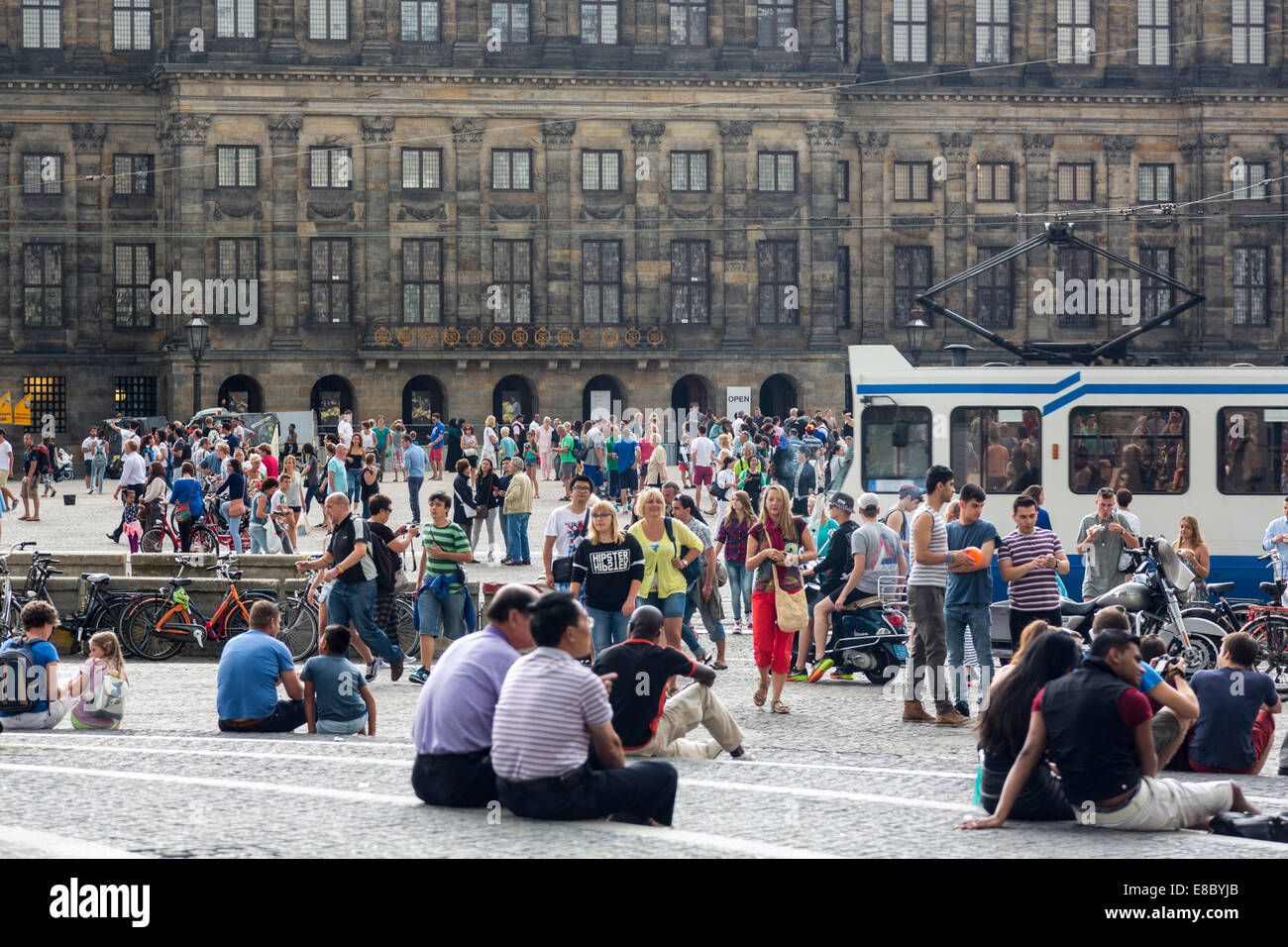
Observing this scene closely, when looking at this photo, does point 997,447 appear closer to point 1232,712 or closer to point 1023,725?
point 1232,712

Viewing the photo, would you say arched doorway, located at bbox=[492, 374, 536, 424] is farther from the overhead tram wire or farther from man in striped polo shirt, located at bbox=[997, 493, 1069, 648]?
man in striped polo shirt, located at bbox=[997, 493, 1069, 648]

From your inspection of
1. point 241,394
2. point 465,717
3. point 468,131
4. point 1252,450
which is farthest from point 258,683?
point 468,131

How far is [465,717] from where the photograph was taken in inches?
363

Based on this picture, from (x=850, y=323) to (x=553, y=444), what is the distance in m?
14.2

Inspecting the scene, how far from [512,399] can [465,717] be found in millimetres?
44573

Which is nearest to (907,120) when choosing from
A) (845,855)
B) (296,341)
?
(296,341)

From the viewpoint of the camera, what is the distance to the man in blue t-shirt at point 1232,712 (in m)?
11.0

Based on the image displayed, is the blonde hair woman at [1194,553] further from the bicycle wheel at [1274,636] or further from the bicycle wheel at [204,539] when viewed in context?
the bicycle wheel at [204,539]

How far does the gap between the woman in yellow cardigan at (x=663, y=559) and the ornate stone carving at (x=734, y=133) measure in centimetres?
3934

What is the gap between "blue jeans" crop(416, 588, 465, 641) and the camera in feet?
53.7

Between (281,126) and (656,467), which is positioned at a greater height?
(281,126)

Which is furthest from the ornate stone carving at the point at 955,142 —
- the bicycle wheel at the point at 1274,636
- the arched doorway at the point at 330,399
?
the bicycle wheel at the point at 1274,636

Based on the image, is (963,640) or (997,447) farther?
(997,447)

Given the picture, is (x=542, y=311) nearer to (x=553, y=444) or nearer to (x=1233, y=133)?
(x=553, y=444)
